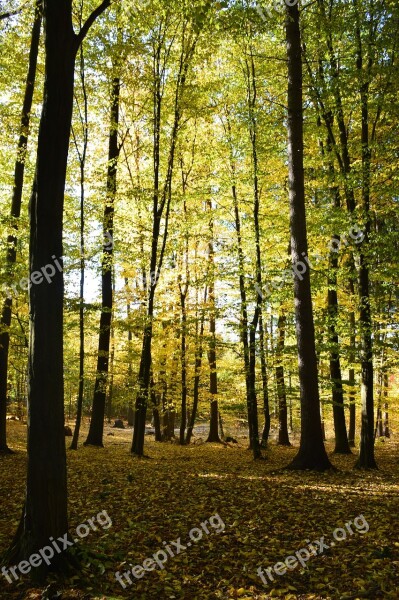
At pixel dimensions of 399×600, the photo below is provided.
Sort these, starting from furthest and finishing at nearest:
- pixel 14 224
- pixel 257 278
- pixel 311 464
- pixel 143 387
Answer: pixel 257 278 → pixel 143 387 → pixel 14 224 → pixel 311 464

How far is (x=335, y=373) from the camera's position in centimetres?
1558

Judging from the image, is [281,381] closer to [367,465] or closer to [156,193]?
[367,465]

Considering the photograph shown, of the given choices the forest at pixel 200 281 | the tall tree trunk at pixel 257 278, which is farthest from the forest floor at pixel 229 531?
the tall tree trunk at pixel 257 278

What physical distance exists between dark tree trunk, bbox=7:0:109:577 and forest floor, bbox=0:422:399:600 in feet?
1.66

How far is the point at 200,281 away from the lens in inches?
556

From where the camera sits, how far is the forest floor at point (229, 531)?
4.08 meters

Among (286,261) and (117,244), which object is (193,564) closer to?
(117,244)

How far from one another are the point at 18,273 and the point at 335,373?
11.2 metres

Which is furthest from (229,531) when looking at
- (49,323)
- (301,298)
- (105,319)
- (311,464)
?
(105,319)

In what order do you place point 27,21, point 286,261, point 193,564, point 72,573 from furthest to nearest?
point 286,261, point 27,21, point 193,564, point 72,573

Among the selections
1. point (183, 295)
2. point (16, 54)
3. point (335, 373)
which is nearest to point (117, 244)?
point (183, 295)

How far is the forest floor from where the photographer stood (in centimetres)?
408

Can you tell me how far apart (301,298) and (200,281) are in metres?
4.57

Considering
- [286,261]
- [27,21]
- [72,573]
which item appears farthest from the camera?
[286,261]
